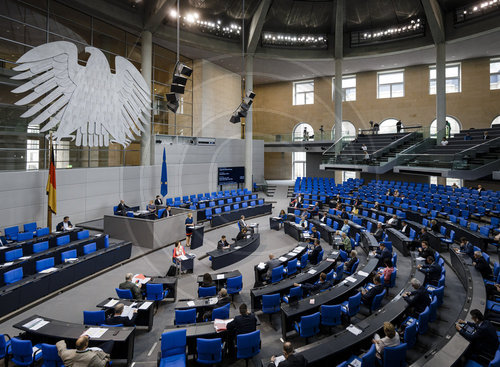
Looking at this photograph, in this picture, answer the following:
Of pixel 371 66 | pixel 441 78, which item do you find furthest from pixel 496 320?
pixel 371 66

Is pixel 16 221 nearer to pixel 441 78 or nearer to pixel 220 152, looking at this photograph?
pixel 220 152

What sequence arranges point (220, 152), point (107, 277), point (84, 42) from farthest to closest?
point (220, 152) → point (84, 42) → point (107, 277)

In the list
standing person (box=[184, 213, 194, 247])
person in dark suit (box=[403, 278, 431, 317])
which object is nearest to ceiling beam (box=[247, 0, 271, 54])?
standing person (box=[184, 213, 194, 247])

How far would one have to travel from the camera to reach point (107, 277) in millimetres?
9102

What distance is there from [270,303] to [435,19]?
21.8 meters

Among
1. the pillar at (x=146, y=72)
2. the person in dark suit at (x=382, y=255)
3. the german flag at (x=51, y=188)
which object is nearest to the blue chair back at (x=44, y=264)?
the german flag at (x=51, y=188)

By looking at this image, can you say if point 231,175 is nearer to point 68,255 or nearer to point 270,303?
point 68,255

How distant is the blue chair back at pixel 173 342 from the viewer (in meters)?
4.75

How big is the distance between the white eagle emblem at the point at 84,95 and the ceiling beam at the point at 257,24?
907 cm

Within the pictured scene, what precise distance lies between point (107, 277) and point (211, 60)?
1998 cm

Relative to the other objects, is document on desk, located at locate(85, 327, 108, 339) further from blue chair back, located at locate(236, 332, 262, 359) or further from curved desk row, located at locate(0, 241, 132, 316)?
curved desk row, located at locate(0, 241, 132, 316)

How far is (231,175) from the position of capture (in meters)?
24.8

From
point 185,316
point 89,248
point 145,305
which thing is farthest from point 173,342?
point 89,248

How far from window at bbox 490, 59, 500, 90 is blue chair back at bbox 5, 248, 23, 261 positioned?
31567 millimetres
